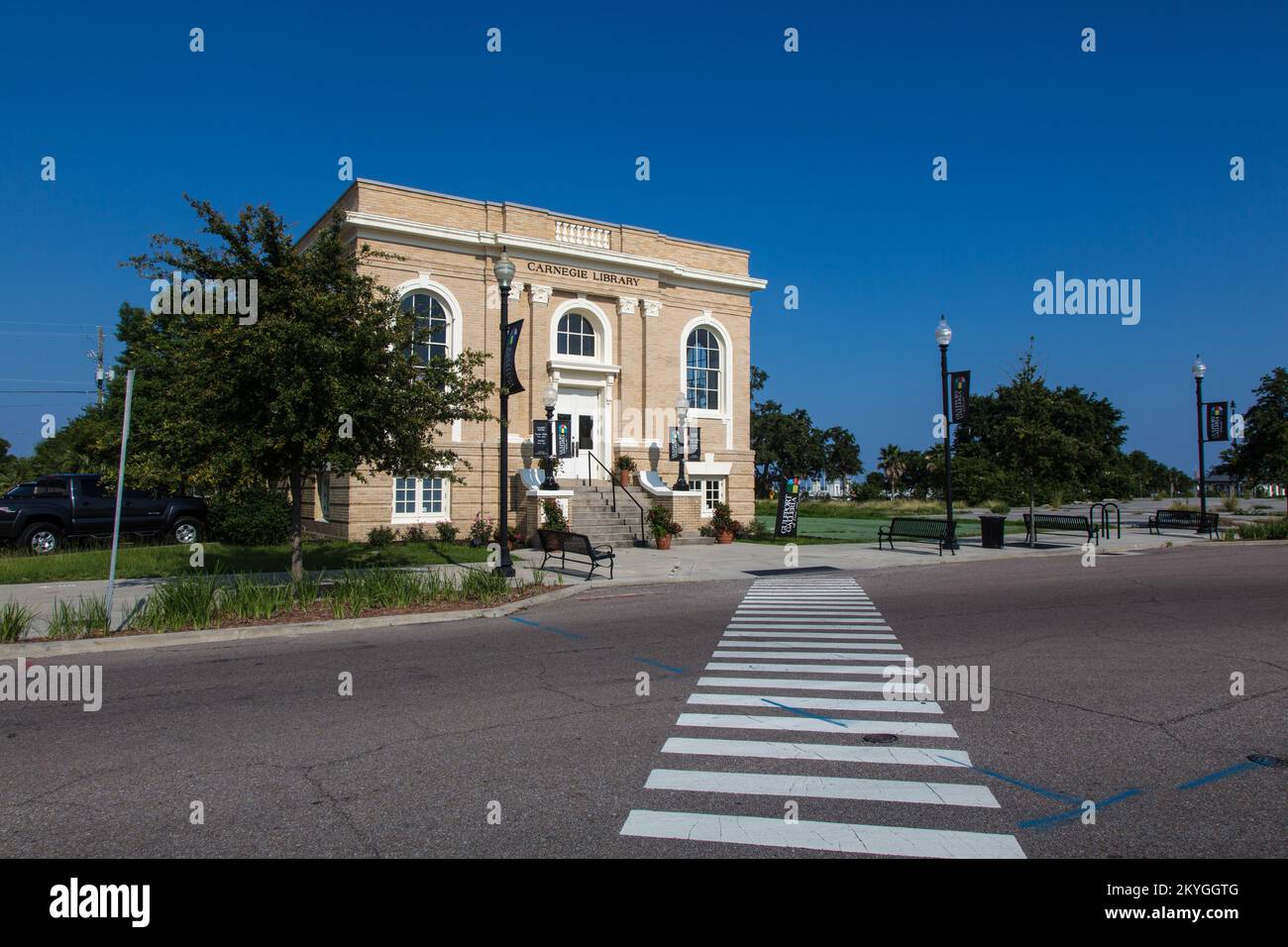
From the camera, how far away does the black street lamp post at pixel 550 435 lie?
24.2 metres

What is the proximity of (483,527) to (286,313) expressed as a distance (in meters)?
12.4

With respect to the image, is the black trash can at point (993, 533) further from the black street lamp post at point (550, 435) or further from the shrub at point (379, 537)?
the shrub at point (379, 537)

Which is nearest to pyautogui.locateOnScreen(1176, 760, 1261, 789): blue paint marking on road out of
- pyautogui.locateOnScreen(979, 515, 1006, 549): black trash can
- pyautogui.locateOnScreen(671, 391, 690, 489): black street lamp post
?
pyautogui.locateOnScreen(979, 515, 1006, 549): black trash can

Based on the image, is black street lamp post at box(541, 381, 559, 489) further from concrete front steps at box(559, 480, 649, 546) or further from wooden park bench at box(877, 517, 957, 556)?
wooden park bench at box(877, 517, 957, 556)

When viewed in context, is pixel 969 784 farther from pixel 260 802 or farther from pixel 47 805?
pixel 47 805

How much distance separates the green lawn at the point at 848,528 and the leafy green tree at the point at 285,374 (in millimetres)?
17880

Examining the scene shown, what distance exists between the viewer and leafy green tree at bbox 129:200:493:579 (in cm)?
1173

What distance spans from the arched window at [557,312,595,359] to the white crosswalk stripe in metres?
19.1

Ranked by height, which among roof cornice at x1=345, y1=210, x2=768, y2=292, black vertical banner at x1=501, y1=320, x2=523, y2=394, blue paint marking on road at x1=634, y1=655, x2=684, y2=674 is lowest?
blue paint marking on road at x1=634, y1=655, x2=684, y2=674
